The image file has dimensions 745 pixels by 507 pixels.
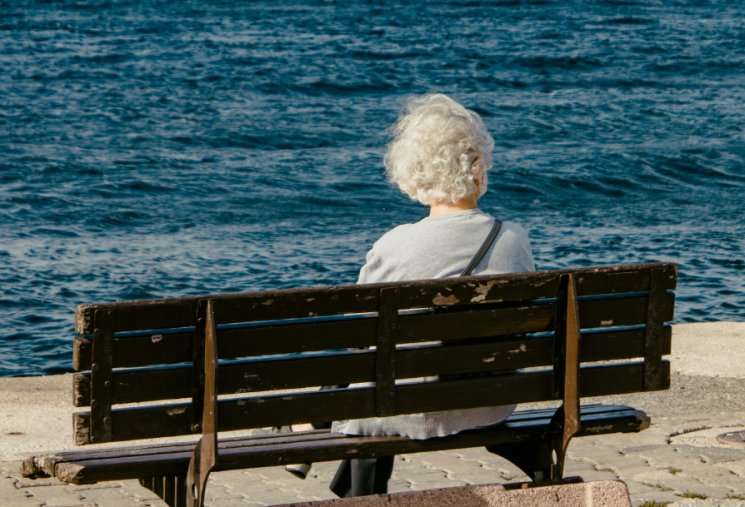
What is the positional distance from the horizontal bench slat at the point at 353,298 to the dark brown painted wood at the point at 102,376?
26 millimetres

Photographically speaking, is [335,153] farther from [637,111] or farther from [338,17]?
[338,17]

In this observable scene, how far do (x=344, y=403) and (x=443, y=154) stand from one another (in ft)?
2.94

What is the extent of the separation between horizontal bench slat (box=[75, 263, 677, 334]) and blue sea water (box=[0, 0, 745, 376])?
22.5 feet

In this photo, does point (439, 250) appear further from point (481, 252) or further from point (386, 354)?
point (386, 354)

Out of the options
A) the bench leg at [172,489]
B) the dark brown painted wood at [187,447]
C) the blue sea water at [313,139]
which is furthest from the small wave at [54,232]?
the bench leg at [172,489]

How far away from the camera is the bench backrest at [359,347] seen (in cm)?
316

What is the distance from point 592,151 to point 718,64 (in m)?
11.4

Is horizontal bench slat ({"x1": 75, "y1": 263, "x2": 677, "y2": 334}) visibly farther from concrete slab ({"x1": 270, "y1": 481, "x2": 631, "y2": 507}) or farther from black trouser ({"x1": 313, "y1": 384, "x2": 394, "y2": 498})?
concrete slab ({"x1": 270, "y1": 481, "x2": 631, "y2": 507})

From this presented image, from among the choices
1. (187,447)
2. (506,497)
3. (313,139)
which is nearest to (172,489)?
(187,447)

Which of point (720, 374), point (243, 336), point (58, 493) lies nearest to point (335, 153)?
point (720, 374)

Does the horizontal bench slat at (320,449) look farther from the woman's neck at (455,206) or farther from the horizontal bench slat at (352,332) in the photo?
the woman's neck at (455,206)

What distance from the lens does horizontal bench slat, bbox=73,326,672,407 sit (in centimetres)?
319

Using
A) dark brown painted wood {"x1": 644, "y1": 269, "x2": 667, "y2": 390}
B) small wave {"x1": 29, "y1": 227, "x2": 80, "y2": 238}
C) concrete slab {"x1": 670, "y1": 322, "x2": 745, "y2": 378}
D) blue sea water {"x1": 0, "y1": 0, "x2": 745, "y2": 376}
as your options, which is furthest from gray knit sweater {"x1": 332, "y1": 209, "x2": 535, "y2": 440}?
small wave {"x1": 29, "y1": 227, "x2": 80, "y2": 238}

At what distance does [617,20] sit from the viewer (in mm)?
39750
